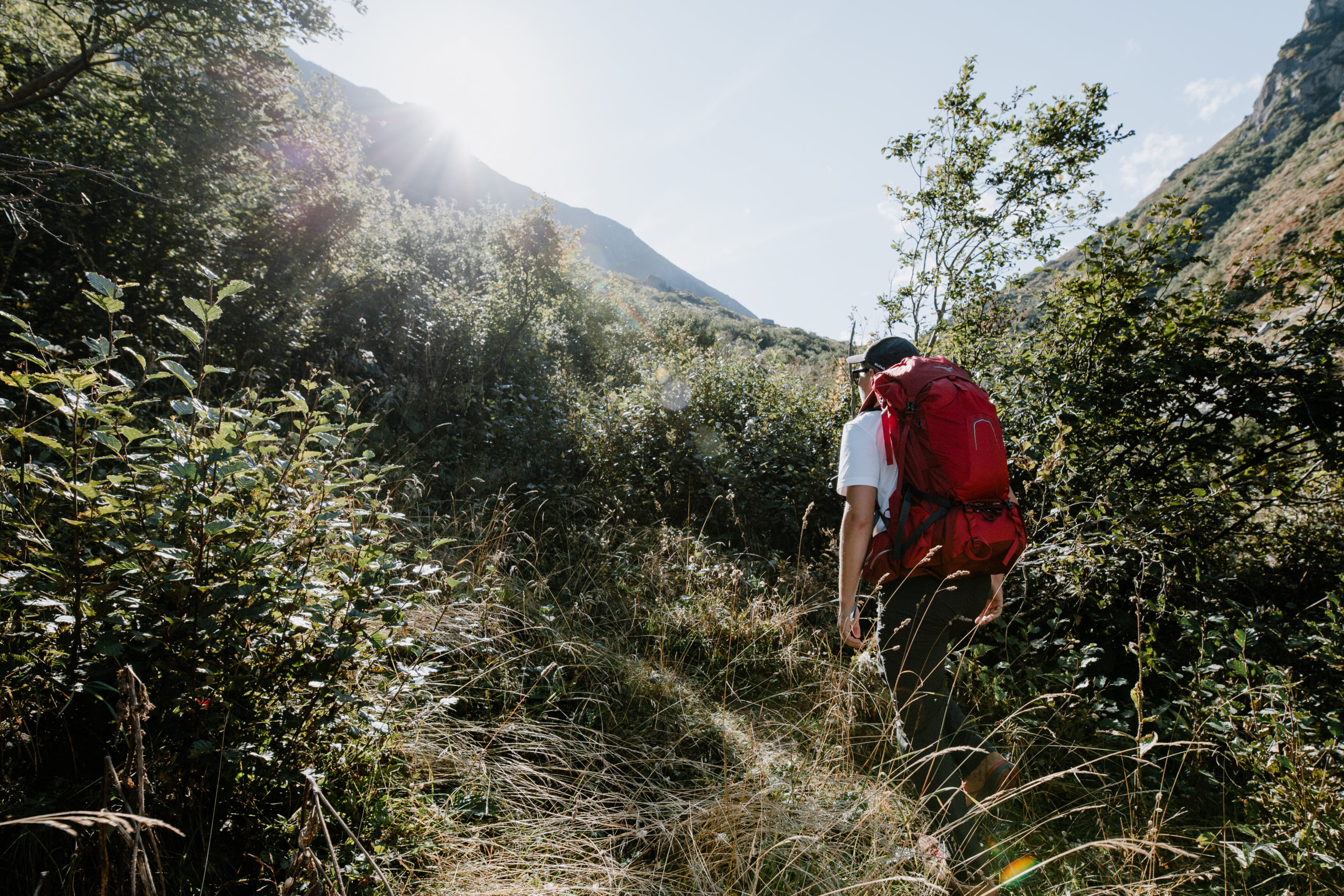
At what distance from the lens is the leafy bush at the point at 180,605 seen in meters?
1.44

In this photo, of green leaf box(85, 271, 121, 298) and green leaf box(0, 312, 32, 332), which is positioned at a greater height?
green leaf box(85, 271, 121, 298)

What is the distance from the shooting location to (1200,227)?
10.4 ft

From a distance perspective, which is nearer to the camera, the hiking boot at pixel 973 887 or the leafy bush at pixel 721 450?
the hiking boot at pixel 973 887

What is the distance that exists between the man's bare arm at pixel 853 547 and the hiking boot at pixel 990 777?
1.97ft

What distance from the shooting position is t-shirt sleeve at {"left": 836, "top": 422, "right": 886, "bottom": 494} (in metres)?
2.15

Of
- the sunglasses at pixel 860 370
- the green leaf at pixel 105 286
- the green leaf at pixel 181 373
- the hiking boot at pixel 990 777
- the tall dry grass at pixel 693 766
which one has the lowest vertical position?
the tall dry grass at pixel 693 766

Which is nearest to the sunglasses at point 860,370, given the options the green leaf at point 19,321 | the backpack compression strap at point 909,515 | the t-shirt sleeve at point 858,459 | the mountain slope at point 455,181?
the t-shirt sleeve at point 858,459

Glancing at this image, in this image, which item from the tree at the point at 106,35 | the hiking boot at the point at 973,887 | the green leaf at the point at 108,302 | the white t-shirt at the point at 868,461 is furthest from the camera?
the tree at the point at 106,35

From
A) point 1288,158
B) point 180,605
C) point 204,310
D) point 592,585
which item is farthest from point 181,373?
point 1288,158

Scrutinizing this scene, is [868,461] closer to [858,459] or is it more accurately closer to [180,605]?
[858,459]

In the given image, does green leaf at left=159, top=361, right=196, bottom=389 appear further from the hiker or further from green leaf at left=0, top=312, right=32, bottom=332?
the hiker

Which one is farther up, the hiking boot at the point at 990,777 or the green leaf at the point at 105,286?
the green leaf at the point at 105,286

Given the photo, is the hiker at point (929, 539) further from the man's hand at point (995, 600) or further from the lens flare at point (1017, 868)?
the lens flare at point (1017, 868)

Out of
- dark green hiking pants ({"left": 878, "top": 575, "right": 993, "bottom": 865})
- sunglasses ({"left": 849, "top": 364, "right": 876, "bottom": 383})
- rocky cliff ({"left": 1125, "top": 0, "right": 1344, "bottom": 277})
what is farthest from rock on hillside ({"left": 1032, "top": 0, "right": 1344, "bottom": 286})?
dark green hiking pants ({"left": 878, "top": 575, "right": 993, "bottom": 865})
